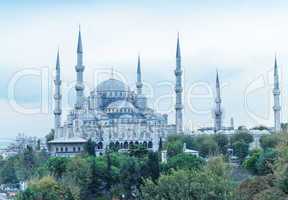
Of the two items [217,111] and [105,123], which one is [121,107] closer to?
[105,123]

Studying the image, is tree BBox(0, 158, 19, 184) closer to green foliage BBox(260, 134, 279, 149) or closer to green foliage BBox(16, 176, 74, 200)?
green foliage BBox(260, 134, 279, 149)

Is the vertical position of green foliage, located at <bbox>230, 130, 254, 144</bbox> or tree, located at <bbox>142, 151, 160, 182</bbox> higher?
green foliage, located at <bbox>230, 130, 254, 144</bbox>

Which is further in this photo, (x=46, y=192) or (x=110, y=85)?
(x=110, y=85)

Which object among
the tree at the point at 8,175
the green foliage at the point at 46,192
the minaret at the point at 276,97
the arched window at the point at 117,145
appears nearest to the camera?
the green foliage at the point at 46,192

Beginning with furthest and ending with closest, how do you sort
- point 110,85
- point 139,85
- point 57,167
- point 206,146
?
point 110,85 < point 139,85 < point 206,146 < point 57,167

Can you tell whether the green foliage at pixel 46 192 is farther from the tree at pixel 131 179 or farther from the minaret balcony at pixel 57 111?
the minaret balcony at pixel 57 111

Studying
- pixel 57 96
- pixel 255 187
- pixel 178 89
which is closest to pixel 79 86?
pixel 57 96

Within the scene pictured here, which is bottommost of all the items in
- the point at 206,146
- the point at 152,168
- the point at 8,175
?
the point at 8,175

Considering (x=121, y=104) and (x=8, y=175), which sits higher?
(x=121, y=104)

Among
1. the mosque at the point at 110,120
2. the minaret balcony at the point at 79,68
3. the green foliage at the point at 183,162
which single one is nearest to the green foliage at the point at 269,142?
the mosque at the point at 110,120

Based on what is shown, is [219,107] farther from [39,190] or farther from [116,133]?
[39,190]

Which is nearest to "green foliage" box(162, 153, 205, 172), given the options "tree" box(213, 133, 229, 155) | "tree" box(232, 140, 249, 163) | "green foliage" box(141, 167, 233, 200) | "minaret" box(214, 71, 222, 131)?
"green foliage" box(141, 167, 233, 200)

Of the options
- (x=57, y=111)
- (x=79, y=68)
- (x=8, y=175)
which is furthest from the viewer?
(x=57, y=111)

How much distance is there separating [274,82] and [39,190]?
31.4 m
